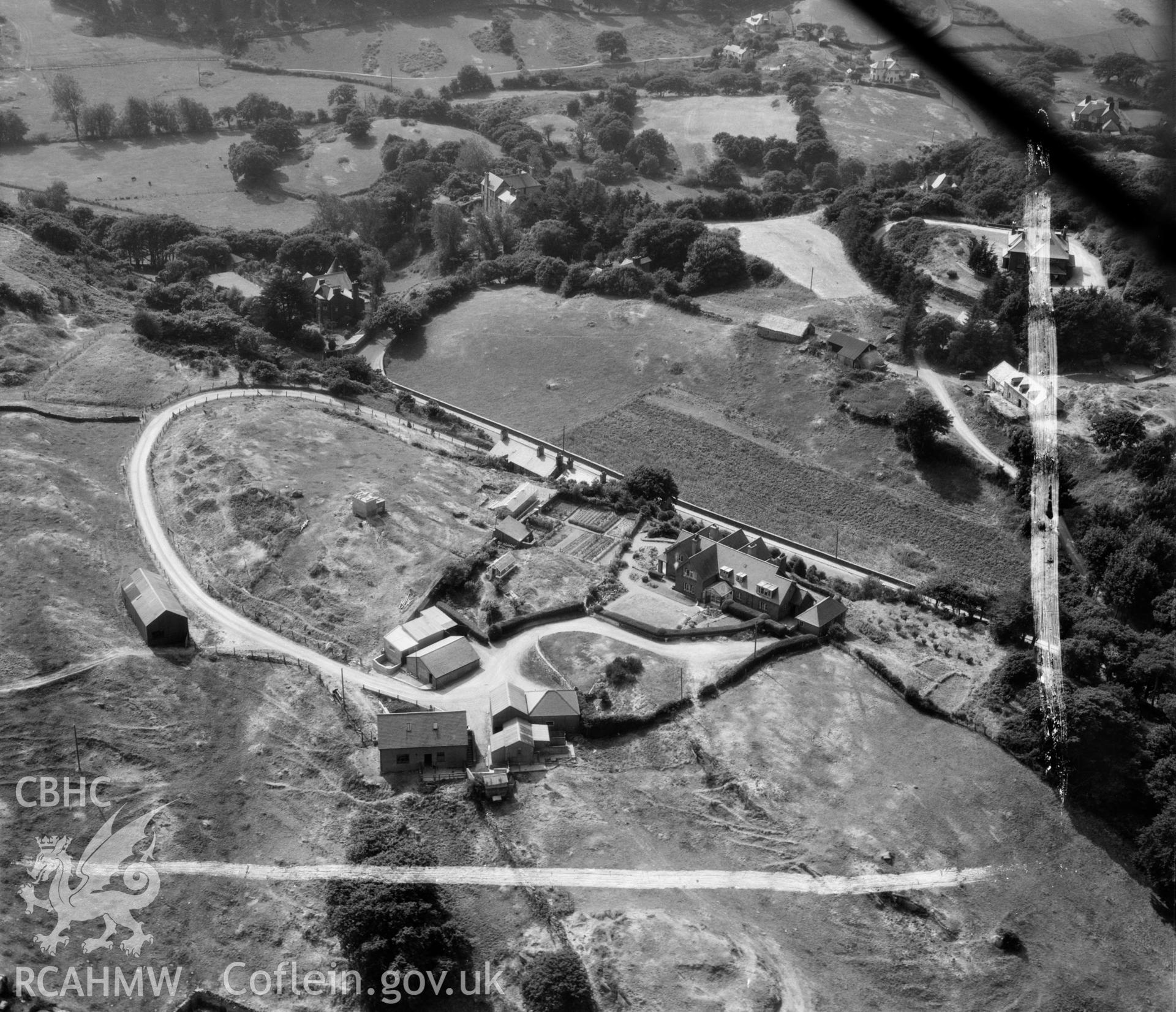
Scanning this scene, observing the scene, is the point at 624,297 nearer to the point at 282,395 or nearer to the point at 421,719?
the point at 282,395

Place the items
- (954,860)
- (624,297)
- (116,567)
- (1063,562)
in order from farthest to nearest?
(624,297), (1063,562), (116,567), (954,860)

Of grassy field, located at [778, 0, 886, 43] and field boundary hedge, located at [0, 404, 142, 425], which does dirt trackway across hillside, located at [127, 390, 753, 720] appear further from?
grassy field, located at [778, 0, 886, 43]

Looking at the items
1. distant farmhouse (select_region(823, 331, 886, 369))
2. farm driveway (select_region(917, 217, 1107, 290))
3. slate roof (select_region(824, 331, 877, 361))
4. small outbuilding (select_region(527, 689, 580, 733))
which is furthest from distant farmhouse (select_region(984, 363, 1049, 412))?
small outbuilding (select_region(527, 689, 580, 733))

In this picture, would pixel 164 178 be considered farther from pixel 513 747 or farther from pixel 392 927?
pixel 392 927

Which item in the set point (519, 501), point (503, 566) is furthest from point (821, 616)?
point (519, 501)

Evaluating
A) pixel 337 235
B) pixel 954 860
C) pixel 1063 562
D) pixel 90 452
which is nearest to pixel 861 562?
pixel 1063 562

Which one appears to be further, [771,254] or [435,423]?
[771,254]

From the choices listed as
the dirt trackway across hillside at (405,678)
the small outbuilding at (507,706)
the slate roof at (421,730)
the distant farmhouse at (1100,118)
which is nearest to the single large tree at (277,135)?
the dirt trackway across hillside at (405,678)
